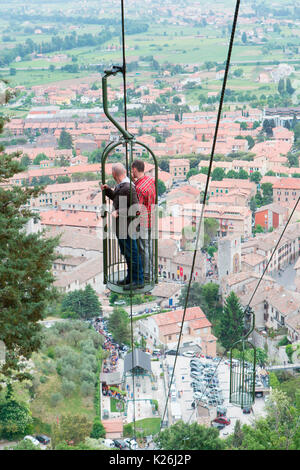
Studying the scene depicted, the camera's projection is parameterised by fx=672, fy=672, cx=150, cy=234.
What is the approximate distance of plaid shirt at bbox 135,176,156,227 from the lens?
1718mm

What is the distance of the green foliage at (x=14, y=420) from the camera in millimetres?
8305

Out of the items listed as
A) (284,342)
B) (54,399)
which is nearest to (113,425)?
(54,399)

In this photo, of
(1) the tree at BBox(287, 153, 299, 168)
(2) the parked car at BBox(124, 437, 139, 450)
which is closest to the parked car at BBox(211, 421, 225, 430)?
(2) the parked car at BBox(124, 437, 139, 450)

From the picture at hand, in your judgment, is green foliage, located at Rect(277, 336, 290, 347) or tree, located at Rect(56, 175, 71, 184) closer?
green foliage, located at Rect(277, 336, 290, 347)

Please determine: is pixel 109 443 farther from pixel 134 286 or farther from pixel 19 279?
pixel 134 286

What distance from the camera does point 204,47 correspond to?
150 ft

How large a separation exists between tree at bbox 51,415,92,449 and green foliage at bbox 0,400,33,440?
1.35ft

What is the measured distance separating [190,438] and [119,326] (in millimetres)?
5678

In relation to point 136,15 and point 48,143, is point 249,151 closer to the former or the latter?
point 48,143

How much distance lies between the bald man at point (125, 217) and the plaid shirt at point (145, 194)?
30mm

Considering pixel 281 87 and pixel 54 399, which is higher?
pixel 281 87

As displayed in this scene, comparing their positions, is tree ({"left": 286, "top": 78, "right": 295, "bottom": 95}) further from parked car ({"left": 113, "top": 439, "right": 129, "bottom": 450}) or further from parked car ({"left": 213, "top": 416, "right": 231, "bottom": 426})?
parked car ({"left": 113, "top": 439, "right": 129, "bottom": 450})

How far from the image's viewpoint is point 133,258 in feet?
6.08

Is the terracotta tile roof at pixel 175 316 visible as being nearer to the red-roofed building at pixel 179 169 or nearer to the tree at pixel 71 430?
the tree at pixel 71 430
